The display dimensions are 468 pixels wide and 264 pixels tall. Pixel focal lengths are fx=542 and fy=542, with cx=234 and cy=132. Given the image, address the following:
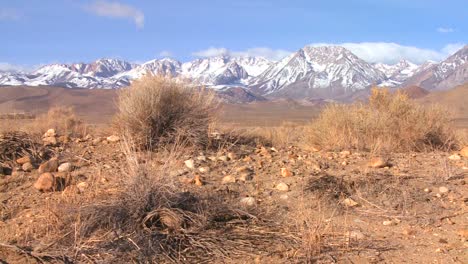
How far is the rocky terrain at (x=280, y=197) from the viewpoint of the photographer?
4.55 meters

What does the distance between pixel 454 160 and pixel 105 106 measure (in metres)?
103

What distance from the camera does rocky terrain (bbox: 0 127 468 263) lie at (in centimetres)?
455

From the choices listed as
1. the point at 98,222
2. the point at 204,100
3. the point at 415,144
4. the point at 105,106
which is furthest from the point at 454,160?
the point at 105,106

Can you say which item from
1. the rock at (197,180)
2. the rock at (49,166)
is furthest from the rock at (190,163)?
the rock at (49,166)

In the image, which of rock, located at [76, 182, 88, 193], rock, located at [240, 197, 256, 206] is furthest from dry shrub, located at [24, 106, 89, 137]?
rock, located at [240, 197, 256, 206]

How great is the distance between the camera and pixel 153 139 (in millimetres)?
8703

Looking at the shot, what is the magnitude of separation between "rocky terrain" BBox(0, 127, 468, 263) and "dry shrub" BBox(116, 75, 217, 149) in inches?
19.7

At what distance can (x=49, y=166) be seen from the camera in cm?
694

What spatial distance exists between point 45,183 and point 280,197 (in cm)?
265

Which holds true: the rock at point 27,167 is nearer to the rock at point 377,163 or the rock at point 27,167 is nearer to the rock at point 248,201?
the rock at point 248,201

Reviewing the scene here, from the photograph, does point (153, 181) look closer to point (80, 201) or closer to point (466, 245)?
point (80, 201)

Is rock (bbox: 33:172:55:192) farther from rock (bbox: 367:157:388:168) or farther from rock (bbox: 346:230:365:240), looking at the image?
rock (bbox: 367:157:388:168)

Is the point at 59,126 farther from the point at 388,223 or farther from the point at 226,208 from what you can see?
the point at 388,223

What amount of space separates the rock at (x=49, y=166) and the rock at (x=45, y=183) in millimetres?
652
